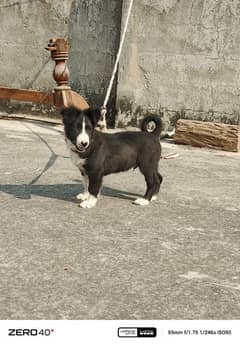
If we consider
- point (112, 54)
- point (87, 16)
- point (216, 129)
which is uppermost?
point (87, 16)

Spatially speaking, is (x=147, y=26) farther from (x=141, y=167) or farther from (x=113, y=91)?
(x=141, y=167)

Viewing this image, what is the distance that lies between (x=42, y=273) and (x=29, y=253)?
38 centimetres

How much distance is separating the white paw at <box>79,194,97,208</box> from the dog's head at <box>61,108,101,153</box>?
1.61ft

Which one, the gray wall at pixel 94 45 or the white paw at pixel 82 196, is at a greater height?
the gray wall at pixel 94 45

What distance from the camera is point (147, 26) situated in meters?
9.11

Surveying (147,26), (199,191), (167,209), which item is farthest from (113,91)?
(167,209)

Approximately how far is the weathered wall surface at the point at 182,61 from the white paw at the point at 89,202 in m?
4.50

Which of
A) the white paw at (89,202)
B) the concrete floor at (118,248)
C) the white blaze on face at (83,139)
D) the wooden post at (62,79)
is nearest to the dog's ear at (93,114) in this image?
the white blaze on face at (83,139)

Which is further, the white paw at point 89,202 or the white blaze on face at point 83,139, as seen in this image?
the white paw at point 89,202

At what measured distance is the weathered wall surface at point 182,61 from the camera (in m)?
8.60
